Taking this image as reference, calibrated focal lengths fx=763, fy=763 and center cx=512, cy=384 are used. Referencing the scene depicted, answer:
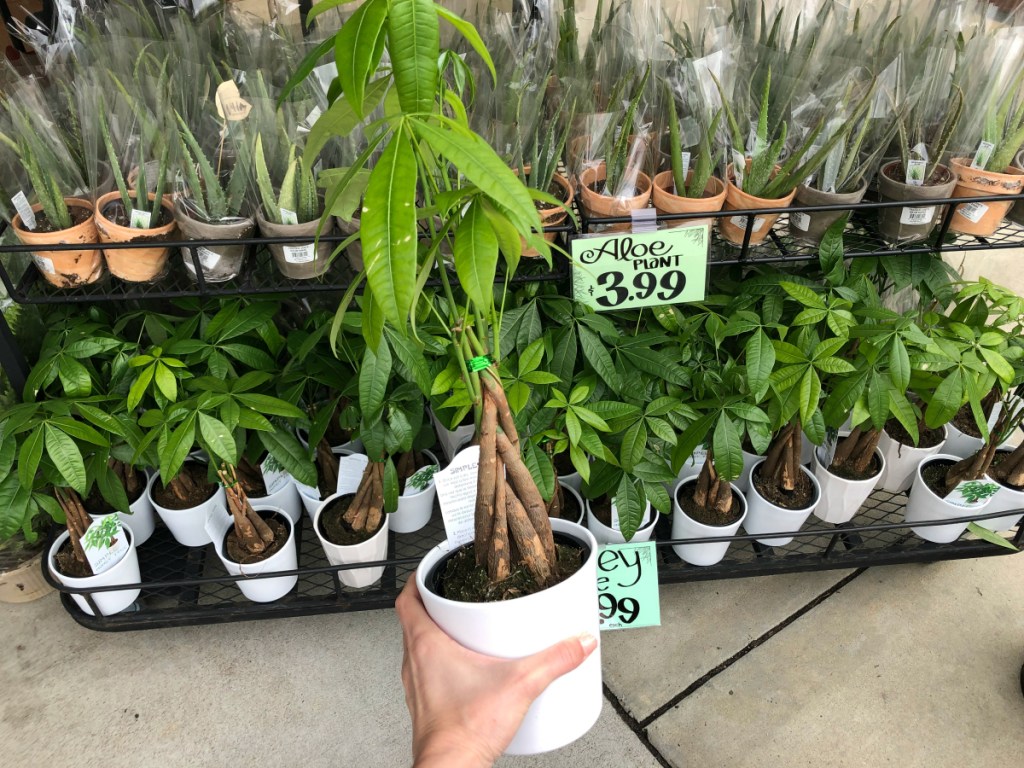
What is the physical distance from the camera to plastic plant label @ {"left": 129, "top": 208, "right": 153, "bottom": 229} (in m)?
1.15

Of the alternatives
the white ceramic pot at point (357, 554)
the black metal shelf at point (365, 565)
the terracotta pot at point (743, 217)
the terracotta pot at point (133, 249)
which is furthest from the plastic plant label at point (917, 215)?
the terracotta pot at point (133, 249)

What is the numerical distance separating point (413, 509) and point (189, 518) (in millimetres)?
425

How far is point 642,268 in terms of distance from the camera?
1.19 meters

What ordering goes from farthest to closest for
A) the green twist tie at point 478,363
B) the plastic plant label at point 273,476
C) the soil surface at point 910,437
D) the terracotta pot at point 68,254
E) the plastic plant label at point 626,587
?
the soil surface at point 910,437
the plastic plant label at point 273,476
the plastic plant label at point 626,587
the terracotta pot at point 68,254
the green twist tie at point 478,363

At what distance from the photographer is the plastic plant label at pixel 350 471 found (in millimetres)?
1453

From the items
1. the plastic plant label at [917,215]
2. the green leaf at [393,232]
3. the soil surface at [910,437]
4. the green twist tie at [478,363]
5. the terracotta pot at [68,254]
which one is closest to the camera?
the green leaf at [393,232]

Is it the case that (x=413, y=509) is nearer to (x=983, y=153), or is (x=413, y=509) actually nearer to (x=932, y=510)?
(x=932, y=510)

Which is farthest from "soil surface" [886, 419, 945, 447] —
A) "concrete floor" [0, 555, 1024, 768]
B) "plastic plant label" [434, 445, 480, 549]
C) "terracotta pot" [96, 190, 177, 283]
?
"terracotta pot" [96, 190, 177, 283]

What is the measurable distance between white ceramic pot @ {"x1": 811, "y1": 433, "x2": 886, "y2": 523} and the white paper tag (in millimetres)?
1377

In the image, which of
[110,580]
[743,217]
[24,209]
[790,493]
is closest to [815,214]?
[743,217]

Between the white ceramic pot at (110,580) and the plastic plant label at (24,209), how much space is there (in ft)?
1.89

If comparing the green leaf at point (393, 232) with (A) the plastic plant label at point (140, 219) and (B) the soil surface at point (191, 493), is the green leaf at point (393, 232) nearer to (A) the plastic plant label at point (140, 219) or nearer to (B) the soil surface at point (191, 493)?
(A) the plastic plant label at point (140, 219)


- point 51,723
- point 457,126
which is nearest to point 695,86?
point 457,126

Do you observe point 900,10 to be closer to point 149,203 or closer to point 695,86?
point 695,86
